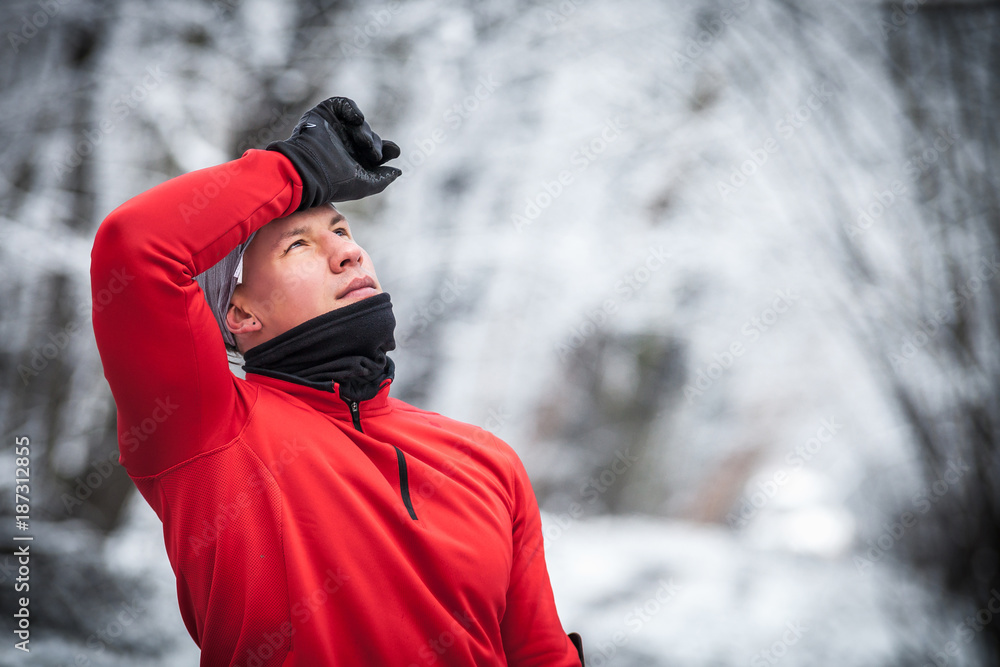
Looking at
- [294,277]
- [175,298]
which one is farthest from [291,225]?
[175,298]

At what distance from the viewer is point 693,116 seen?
3.29 m

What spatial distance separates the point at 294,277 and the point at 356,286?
120 millimetres

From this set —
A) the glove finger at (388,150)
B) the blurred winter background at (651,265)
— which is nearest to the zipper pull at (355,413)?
the glove finger at (388,150)

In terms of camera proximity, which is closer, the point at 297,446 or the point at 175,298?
the point at 175,298

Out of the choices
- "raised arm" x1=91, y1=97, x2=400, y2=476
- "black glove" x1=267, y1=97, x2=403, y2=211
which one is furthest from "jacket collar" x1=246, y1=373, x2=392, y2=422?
"black glove" x1=267, y1=97, x2=403, y2=211

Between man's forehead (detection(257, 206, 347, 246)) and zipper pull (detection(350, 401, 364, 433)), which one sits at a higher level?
man's forehead (detection(257, 206, 347, 246))

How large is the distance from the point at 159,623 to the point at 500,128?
2.75 meters

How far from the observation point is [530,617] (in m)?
1.34

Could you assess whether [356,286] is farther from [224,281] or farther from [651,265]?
[651,265]

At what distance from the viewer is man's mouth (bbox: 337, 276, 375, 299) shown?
125cm

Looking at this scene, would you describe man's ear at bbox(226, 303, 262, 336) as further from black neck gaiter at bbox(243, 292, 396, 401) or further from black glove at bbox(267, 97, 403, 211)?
black glove at bbox(267, 97, 403, 211)

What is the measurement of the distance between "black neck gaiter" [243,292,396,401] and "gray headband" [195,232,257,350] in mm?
115

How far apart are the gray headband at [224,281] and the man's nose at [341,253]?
15cm

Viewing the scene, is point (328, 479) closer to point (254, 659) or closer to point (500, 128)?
point (254, 659)
